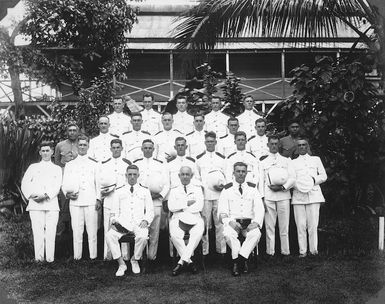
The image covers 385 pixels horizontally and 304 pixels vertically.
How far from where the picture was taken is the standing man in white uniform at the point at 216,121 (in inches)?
321

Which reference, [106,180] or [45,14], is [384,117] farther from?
[45,14]

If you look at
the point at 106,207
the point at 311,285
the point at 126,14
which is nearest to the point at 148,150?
the point at 106,207

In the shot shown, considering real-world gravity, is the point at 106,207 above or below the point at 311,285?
above

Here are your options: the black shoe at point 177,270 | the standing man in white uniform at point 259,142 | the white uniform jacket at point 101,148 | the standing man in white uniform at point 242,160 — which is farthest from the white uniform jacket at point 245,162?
the white uniform jacket at point 101,148

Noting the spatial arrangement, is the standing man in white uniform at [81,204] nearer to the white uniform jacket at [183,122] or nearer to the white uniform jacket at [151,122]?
the white uniform jacket at [151,122]

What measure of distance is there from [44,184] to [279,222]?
3.35m

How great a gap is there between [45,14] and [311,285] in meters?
7.22

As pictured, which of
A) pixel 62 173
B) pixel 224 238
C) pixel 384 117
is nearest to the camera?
Answer: pixel 224 238

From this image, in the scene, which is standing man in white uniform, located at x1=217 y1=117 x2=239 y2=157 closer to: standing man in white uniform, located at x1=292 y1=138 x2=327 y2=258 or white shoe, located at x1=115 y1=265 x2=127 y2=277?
standing man in white uniform, located at x1=292 y1=138 x2=327 y2=258

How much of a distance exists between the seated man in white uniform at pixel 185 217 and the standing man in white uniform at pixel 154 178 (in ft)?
0.76

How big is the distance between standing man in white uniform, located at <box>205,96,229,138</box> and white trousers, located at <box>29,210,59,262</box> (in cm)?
304

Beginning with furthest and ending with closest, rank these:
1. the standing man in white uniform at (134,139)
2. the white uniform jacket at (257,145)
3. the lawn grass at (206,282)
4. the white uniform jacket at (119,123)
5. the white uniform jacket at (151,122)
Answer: the white uniform jacket at (151,122)
the white uniform jacket at (119,123)
the white uniform jacket at (257,145)
the standing man in white uniform at (134,139)
the lawn grass at (206,282)

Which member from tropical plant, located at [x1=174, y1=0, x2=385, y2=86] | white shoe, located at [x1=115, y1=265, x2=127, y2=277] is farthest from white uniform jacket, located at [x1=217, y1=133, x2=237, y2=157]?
white shoe, located at [x1=115, y1=265, x2=127, y2=277]

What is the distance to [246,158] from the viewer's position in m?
6.93
